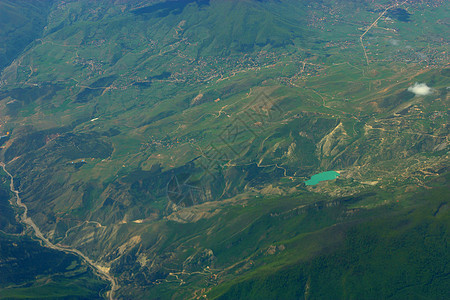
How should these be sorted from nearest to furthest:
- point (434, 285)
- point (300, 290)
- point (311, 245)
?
point (434, 285) < point (300, 290) < point (311, 245)

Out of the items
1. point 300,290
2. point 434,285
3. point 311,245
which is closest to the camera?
point 434,285

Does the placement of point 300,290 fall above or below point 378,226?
below

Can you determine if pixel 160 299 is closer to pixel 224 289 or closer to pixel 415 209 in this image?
pixel 224 289

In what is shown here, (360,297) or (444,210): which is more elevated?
(444,210)

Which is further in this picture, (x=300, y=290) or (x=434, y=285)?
(x=300, y=290)

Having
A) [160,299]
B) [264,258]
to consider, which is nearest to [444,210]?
[264,258]

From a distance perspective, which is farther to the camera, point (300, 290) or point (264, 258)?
point (264, 258)

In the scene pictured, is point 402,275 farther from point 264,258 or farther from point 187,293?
point 187,293

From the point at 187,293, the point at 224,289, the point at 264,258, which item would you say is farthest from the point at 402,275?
the point at 187,293

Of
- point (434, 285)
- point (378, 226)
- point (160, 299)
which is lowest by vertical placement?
point (160, 299)
